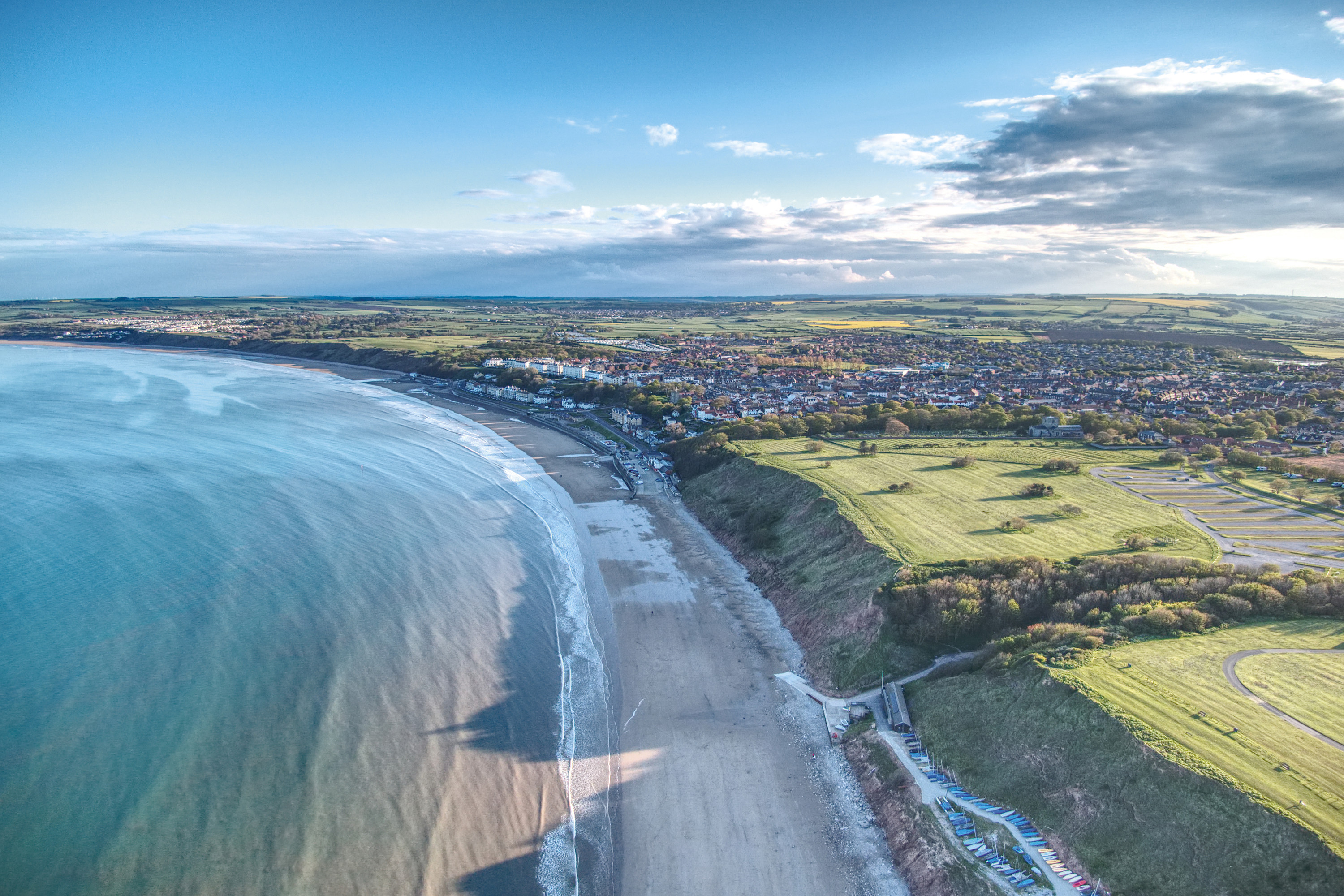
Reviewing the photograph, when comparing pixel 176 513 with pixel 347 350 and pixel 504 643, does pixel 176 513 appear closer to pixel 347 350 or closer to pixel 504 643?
pixel 504 643

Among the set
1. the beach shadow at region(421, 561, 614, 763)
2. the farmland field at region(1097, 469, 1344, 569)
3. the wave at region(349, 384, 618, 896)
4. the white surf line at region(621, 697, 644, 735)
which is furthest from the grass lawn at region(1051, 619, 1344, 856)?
the beach shadow at region(421, 561, 614, 763)

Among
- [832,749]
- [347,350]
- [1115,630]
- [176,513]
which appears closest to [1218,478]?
[1115,630]

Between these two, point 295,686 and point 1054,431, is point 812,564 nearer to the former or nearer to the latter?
point 295,686

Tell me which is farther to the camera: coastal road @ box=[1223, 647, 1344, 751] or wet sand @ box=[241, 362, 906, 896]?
wet sand @ box=[241, 362, 906, 896]

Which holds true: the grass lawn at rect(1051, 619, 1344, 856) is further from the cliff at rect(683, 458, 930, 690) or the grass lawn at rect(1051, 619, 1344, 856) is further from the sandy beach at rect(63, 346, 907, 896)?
the sandy beach at rect(63, 346, 907, 896)

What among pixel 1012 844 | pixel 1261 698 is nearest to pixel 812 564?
pixel 1012 844

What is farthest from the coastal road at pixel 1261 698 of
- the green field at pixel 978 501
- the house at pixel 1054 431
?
the house at pixel 1054 431

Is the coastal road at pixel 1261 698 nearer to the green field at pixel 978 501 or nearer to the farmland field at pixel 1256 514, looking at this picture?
the green field at pixel 978 501
